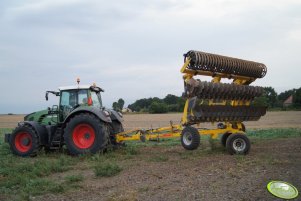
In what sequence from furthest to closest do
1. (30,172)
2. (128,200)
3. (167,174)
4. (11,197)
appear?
(30,172)
(167,174)
(11,197)
(128,200)

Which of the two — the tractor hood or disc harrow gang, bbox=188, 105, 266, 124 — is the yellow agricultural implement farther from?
the tractor hood

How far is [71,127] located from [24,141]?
1.78 meters

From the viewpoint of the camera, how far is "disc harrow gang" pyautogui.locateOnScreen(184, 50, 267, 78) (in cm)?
928

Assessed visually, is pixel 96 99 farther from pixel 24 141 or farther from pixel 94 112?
pixel 24 141

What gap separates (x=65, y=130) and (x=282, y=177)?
254 inches

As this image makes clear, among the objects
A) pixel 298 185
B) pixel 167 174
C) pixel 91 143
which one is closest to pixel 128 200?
pixel 167 174

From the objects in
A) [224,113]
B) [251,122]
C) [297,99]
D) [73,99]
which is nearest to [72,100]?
[73,99]

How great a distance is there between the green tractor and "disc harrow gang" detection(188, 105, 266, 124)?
274 centimetres

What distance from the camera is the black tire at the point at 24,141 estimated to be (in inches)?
423

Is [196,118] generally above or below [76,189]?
above

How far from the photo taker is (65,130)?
34.3 ft

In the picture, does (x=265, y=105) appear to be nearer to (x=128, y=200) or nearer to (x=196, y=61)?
(x=196, y=61)

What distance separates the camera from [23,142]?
1099 centimetres

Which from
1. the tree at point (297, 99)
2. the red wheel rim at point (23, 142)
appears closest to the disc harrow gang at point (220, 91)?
the red wheel rim at point (23, 142)
